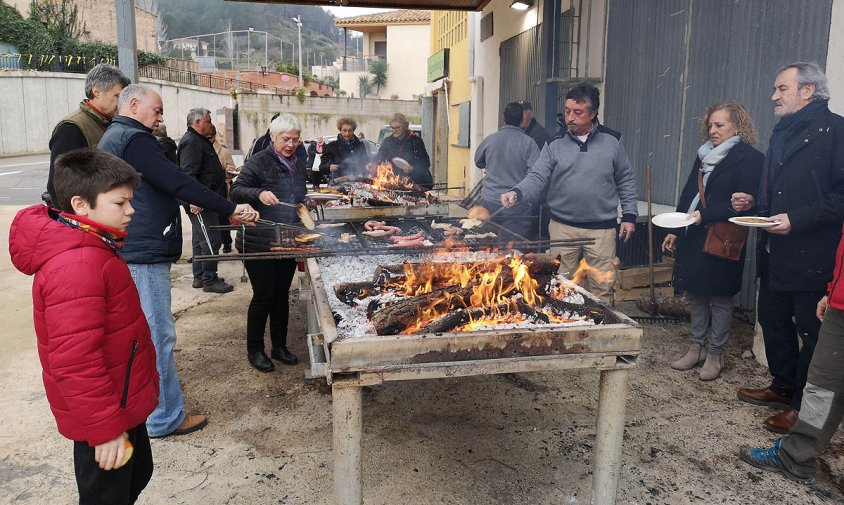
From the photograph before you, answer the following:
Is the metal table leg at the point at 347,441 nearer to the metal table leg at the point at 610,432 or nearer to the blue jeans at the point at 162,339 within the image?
the metal table leg at the point at 610,432

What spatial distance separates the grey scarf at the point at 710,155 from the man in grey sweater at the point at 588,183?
1.67 feet

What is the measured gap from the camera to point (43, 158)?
90.5 feet

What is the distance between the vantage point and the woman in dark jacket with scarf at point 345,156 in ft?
31.0

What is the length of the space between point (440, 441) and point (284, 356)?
1933 millimetres

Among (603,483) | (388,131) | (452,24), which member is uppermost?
(452,24)

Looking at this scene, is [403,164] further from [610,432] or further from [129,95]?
[610,432]

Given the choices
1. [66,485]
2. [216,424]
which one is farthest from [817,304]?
[66,485]

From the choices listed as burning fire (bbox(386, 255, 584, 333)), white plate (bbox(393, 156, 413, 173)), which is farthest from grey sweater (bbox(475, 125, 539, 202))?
burning fire (bbox(386, 255, 584, 333))

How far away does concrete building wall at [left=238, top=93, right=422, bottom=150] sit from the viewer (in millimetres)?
29078

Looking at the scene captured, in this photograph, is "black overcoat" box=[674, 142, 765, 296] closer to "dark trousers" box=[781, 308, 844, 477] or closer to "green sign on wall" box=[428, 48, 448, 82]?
"dark trousers" box=[781, 308, 844, 477]

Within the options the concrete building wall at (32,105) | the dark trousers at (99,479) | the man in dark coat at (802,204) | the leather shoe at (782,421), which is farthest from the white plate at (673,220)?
the concrete building wall at (32,105)

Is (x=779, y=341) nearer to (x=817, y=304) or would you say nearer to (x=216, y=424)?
(x=817, y=304)

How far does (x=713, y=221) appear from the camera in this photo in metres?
4.57

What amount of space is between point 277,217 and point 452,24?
14.7 metres
